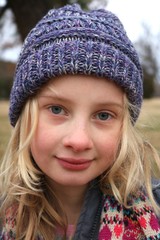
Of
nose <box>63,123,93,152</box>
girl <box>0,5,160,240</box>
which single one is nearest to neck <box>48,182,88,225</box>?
girl <box>0,5,160,240</box>

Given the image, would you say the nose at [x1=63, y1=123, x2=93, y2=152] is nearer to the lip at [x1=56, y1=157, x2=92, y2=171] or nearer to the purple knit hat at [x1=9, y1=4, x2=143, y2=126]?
the lip at [x1=56, y1=157, x2=92, y2=171]

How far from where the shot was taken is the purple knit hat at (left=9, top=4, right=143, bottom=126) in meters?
1.66

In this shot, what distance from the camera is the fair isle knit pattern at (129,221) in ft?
5.73

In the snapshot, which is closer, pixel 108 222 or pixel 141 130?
pixel 108 222

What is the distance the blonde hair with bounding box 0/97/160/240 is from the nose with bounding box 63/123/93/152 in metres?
0.22

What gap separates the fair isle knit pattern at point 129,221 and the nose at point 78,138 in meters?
0.36

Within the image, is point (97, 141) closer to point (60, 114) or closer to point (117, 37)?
point (60, 114)

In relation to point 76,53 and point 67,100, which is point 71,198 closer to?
point 67,100

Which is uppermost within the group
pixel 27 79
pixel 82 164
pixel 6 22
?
pixel 6 22

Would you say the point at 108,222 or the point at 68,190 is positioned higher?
the point at 68,190

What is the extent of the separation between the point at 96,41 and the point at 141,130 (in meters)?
Answer: 0.66

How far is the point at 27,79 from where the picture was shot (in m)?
1.75

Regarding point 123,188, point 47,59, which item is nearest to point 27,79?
point 47,59

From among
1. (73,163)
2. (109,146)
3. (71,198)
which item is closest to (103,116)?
(109,146)
